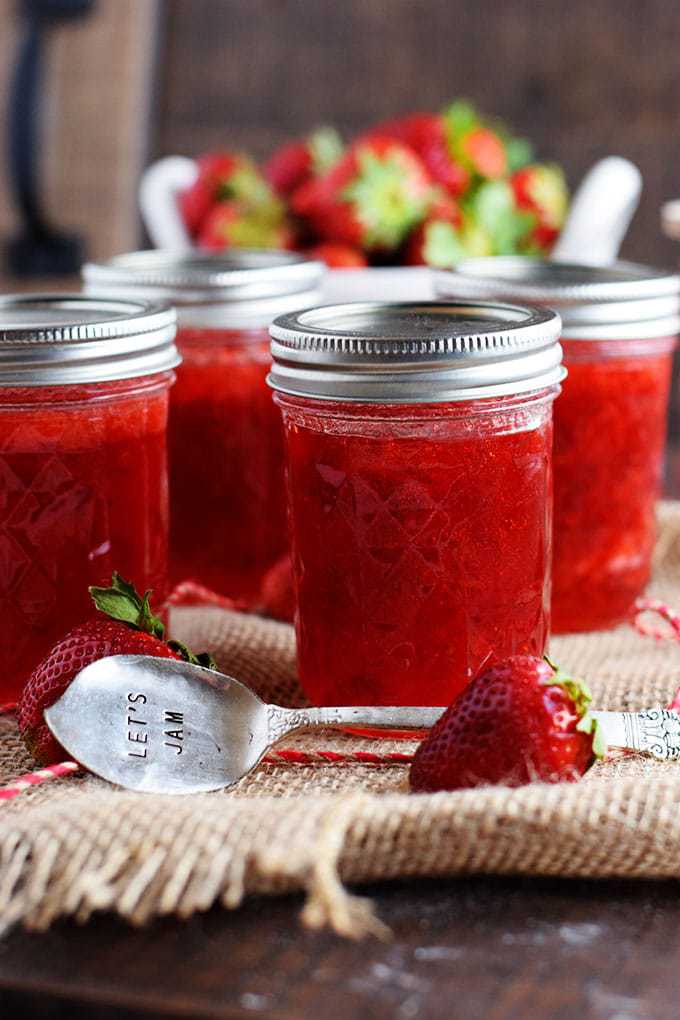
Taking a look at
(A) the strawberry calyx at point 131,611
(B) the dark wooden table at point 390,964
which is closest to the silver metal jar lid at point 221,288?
(A) the strawberry calyx at point 131,611

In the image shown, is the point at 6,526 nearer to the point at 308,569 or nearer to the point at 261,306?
the point at 308,569

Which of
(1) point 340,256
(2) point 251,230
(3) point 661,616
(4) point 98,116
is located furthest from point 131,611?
(4) point 98,116

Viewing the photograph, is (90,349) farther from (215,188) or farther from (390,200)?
(215,188)

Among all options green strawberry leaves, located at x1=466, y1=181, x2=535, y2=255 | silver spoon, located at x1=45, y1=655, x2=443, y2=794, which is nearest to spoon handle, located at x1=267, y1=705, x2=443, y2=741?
silver spoon, located at x1=45, y1=655, x2=443, y2=794

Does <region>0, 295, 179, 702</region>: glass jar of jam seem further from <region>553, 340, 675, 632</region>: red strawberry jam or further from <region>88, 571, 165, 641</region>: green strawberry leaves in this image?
<region>553, 340, 675, 632</region>: red strawberry jam

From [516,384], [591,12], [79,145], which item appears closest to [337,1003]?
[516,384]

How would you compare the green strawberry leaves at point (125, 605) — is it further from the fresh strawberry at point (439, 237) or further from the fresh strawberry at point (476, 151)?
the fresh strawberry at point (476, 151)
